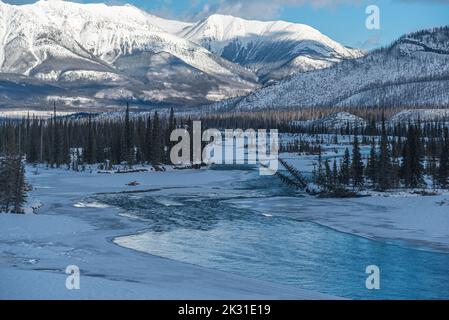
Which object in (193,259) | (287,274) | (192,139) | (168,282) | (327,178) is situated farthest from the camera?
(192,139)

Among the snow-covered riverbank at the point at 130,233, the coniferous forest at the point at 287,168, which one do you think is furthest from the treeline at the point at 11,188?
the snow-covered riverbank at the point at 130,233

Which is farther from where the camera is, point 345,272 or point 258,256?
point 258,256

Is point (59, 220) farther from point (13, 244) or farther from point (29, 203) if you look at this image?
point (29, 203)

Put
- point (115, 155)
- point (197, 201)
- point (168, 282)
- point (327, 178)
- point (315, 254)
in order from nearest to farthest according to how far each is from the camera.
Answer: point (168, 282) < point (315, 254) < point (197, 201) < point (327, 178) < point (115, 155)

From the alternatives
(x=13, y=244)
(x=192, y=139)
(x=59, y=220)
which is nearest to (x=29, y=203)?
(x=59, y=220)

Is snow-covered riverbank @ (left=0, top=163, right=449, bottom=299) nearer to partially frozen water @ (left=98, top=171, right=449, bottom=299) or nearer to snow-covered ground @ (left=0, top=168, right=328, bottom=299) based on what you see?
snow-covered ground @ (left=0, top=168, right=328, bottom=299)

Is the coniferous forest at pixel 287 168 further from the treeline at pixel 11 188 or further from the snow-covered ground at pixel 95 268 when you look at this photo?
the snow-covered ground at pixel 95 268
